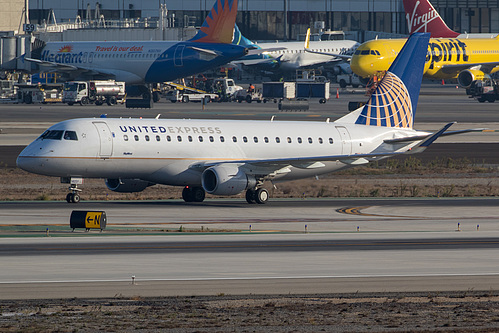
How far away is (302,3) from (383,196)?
149 metres

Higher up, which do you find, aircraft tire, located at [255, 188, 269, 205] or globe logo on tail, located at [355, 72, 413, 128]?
globe logo on tail, located at [355, 72, 413, 128]

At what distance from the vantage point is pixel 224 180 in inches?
1668

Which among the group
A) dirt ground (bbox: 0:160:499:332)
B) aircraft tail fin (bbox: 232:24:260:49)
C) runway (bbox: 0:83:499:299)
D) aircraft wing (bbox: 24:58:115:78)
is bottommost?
runway (bbox: 0:83:499:299)

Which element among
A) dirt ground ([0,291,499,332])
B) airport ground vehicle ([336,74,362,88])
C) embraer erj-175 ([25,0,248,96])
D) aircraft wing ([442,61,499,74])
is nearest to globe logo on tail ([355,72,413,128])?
dirt ground ([0,291,499,332])

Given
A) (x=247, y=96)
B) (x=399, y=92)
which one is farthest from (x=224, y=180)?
(x=247, y=96)

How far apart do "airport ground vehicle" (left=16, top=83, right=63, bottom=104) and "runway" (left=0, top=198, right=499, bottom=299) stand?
76.4 m

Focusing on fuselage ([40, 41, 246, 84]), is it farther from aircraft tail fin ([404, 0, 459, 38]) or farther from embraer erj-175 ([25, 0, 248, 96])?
aircraft tail fin ([404, 0, 459, 38])

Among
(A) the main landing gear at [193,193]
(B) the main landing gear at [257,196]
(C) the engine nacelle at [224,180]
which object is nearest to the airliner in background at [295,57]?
(A) the main landing gear at [193,193]

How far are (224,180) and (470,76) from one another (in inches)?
3641

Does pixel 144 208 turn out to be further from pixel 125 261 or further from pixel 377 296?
pixel 377 296

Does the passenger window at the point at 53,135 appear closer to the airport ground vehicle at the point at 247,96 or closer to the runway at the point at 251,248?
the runway at the point at 251,248

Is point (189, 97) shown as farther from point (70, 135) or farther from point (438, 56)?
point (70, 135)

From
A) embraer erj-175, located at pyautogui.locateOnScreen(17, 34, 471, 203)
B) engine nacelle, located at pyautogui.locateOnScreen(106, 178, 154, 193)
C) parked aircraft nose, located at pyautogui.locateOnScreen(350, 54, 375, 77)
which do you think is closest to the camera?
embraer erj-175, located at pyautogui.locateOnScreen(17, 34, 471, 203)

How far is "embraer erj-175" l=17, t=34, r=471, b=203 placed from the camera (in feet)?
136
